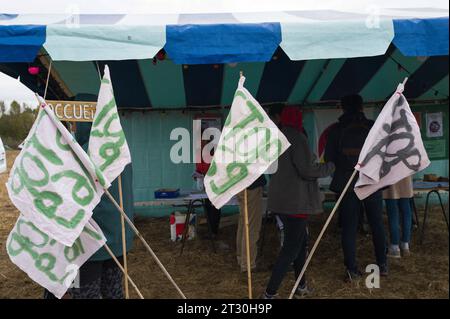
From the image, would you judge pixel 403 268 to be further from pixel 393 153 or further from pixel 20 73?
pixel 20 73

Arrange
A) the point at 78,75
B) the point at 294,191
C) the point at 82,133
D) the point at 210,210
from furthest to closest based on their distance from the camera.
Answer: the point at 210,210 < the point at 78,75 < the point at 294,191 < the point at 82,133

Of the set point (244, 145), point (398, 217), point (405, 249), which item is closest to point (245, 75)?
point (398, 217)

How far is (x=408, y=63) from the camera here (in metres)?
4.30

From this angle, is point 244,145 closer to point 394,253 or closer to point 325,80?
point 394,253

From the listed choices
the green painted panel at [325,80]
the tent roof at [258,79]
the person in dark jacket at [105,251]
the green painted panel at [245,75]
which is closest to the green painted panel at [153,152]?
the tent roof at [258,79]

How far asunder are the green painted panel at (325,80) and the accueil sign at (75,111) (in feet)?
9.82

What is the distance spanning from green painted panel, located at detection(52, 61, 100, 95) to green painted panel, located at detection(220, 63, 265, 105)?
154 centimetres

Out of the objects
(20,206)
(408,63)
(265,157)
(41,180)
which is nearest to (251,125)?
(265,157)

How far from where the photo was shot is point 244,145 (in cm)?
224

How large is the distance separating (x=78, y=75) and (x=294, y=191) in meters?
2.99

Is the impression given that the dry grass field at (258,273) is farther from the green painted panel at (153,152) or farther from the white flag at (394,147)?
the white flag at (394,147)

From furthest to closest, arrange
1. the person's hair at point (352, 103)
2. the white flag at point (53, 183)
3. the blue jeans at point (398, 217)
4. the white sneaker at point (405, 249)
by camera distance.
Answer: the white sneaker at point (405, 249) < the blue jeans at point (398, 217) < the person's hair at point (352, 103) < the white flag at point (53, 183)

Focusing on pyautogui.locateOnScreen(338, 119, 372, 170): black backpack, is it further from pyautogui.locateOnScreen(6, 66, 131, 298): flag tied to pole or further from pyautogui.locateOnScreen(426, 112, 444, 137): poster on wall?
pyautogui.locateOnScreen(426, 112, 444, 137): poster on wall

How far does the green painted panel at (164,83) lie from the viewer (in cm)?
416
